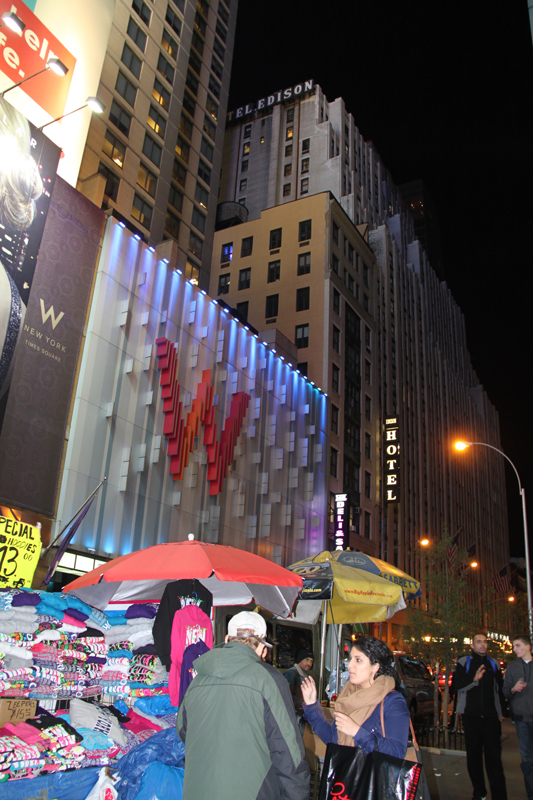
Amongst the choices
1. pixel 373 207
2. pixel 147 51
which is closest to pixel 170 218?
pixel 147 51

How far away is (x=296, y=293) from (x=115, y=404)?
26622 mm

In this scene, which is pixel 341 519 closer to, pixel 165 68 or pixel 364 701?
pixel 165 68

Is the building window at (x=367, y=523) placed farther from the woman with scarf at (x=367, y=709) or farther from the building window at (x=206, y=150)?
the woman with scarf at (x=367, y=709)

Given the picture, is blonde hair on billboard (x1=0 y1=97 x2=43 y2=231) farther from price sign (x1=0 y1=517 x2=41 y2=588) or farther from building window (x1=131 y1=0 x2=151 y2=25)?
building window (x1=131 y1=0 x2=151 y2=25)

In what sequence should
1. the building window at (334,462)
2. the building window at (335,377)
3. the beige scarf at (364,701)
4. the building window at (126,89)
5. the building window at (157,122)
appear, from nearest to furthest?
the beige scarf at (364,701) < the building window at (126,89) < the building window at (157,122) < the building window at (334,462) < the building window at (335,377)

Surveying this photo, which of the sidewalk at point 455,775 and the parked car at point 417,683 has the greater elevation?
the parked car at point 417,683

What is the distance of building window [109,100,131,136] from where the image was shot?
88.4ft

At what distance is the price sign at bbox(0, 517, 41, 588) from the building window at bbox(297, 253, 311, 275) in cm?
3802

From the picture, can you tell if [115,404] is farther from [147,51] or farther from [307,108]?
[307,108]

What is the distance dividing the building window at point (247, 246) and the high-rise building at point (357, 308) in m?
0.19

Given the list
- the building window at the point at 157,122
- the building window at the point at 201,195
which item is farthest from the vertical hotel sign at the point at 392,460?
the building window at the point at 157,122

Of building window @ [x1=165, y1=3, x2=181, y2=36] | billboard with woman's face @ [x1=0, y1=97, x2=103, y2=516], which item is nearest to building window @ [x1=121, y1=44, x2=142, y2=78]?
building window @ [x1=165, y1=3, x2=181, y2=36]

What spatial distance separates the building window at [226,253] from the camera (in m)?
48.5

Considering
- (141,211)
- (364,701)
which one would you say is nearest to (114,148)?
(141,211)
